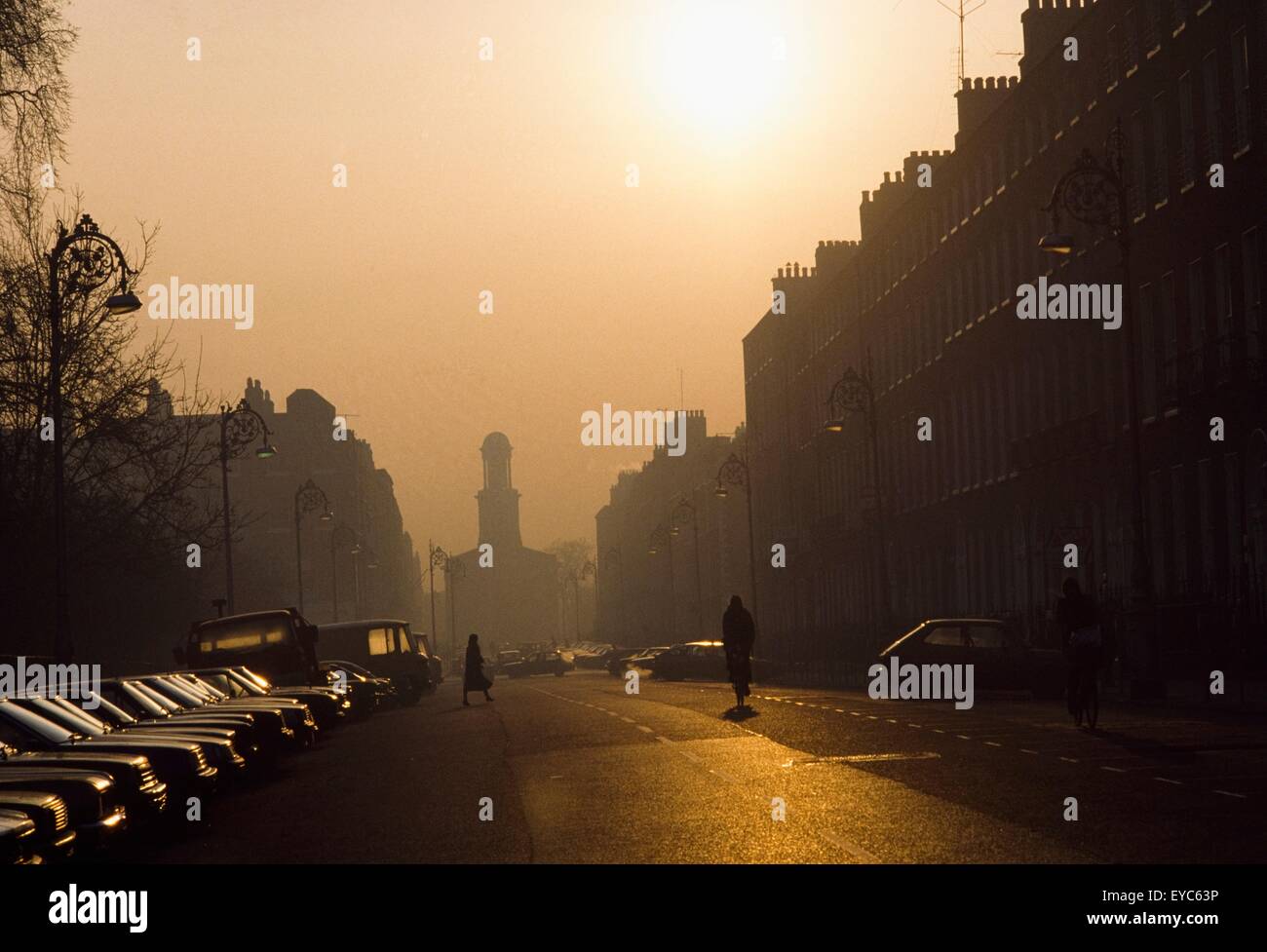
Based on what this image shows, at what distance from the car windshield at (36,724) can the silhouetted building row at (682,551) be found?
88.5 metres

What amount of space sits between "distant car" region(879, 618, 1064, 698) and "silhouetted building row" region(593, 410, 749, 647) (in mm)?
65022

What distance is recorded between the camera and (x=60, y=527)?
31.7m

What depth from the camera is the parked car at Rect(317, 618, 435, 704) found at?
55.3m

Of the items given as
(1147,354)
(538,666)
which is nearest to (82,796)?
(1147,354)

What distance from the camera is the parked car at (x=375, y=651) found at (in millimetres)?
55344

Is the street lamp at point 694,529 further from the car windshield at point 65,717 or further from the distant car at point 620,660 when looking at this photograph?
the car windshield at point 65,717

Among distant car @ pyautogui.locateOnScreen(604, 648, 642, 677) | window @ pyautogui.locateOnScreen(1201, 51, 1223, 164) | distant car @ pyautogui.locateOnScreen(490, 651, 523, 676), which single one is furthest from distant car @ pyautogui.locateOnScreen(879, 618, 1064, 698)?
distant car @ pyautogui.locateOnScreen(490, 651, 523, 676)

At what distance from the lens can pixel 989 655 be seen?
→ 38656 mm

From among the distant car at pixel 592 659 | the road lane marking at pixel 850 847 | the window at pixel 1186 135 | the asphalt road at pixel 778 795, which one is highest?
the window at pixel 1186 135

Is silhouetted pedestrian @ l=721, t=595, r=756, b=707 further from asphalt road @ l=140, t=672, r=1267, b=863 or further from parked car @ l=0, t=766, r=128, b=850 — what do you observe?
parked car @ l=0, t=766, r=128, b=850

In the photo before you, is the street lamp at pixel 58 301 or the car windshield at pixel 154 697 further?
the street lamp at pixel 58 301

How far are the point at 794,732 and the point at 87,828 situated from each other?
47.9ft

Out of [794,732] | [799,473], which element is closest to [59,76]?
[794,732]

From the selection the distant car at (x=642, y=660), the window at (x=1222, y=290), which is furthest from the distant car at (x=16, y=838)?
the distant car at (x=642, y=660)
